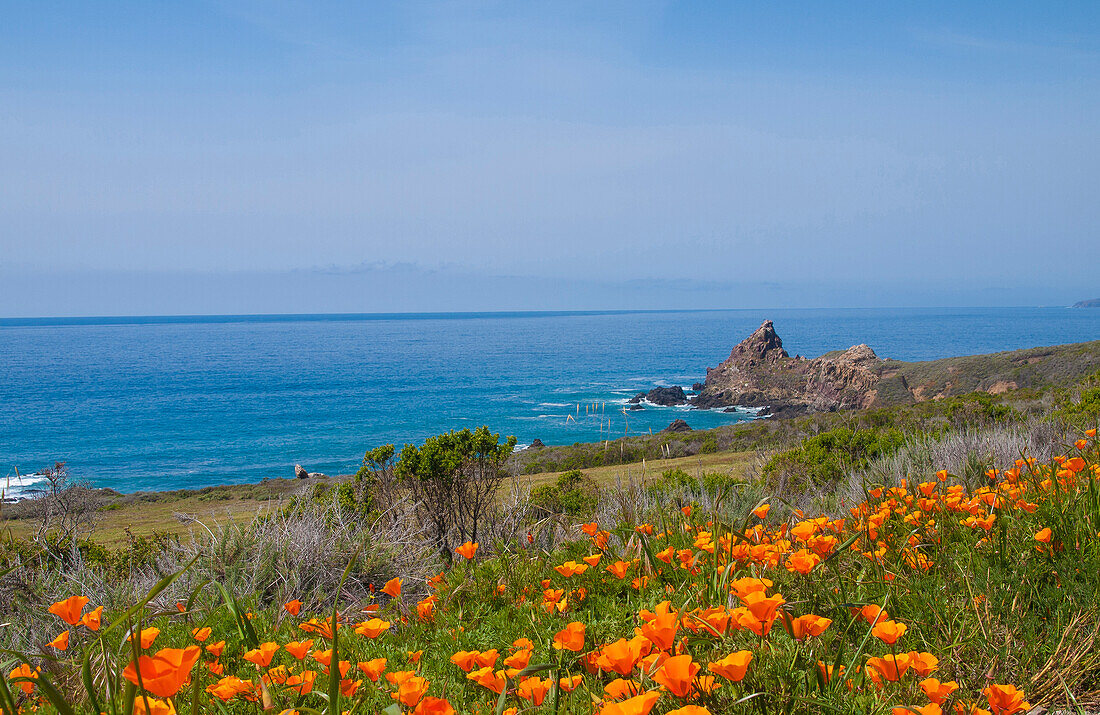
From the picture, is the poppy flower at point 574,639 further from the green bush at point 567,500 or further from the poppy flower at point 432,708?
the green bush at point 567,500

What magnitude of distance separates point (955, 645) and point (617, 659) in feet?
4.23

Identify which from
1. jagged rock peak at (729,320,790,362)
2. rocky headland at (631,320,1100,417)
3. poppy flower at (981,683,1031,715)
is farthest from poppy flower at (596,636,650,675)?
jagged rock peak at (729,320,790,362)

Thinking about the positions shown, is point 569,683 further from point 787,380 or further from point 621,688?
point 787,380

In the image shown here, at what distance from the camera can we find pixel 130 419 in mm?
55094

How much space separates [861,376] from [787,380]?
814cm

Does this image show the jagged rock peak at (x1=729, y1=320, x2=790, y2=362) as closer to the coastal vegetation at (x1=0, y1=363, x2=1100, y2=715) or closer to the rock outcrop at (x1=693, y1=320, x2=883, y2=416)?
the rock outcrop at (x1=693, y1=320, x2=883, y2=416)

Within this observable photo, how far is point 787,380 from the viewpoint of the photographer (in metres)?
58.1

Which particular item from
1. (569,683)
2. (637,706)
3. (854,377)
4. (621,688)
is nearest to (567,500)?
(569,683)

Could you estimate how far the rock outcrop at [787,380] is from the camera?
50.9 meters

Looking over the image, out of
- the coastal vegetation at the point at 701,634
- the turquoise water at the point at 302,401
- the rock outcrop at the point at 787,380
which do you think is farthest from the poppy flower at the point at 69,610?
the rock outcrop at the point at 787,380

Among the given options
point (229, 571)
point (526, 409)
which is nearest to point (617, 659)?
point (229, 571)

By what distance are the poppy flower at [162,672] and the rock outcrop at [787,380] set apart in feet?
174

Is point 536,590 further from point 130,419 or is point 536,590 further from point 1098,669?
point 130,419

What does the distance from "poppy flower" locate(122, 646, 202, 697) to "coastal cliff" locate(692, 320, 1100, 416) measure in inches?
1567
